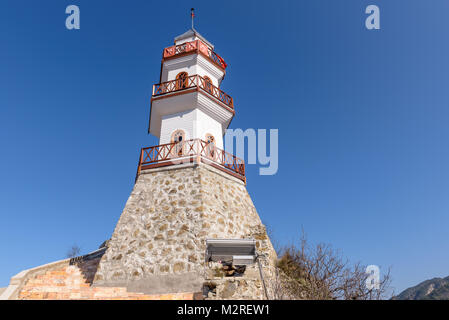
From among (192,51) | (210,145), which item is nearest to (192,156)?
(210,145)

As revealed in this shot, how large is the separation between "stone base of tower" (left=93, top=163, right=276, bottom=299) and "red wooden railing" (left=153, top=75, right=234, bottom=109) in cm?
453

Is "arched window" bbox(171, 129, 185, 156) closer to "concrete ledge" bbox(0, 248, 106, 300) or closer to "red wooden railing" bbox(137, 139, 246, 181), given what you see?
"red wooden railing" bbox(137, 139, 246, 181)

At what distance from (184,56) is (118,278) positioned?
12.7 metres

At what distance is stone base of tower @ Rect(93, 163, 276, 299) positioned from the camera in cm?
1020

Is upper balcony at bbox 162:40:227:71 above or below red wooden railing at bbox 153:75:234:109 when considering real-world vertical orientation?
above

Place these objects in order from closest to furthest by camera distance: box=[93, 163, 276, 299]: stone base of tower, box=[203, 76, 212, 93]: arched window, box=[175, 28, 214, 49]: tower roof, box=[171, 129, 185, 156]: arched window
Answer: box=[93, 163, 276, 299]: stone base of tower < box=[171, 129, 185, 156]: arched window < box=[203, 76, 212, 93]: arched window < box=[175, 28, 214, 49]: tower roof

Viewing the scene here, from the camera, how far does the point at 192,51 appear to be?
17.2 m

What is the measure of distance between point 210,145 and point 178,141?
1.68 meters

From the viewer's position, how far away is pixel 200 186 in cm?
1251

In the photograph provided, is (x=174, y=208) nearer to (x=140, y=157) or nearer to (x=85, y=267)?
(x=140, y=157)

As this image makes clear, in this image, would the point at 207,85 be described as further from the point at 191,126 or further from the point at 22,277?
the point at 22,277

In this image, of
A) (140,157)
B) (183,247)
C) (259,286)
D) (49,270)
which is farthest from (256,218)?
(49,270)

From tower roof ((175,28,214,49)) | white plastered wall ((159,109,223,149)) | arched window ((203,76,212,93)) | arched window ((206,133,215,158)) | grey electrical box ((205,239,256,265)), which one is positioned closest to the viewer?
grey electrical box ((205,239,256,265))

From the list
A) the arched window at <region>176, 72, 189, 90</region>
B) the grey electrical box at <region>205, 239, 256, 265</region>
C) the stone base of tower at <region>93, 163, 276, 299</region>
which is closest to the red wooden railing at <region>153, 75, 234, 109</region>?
the arched window at <region>176, 72, 189, 90</region>
